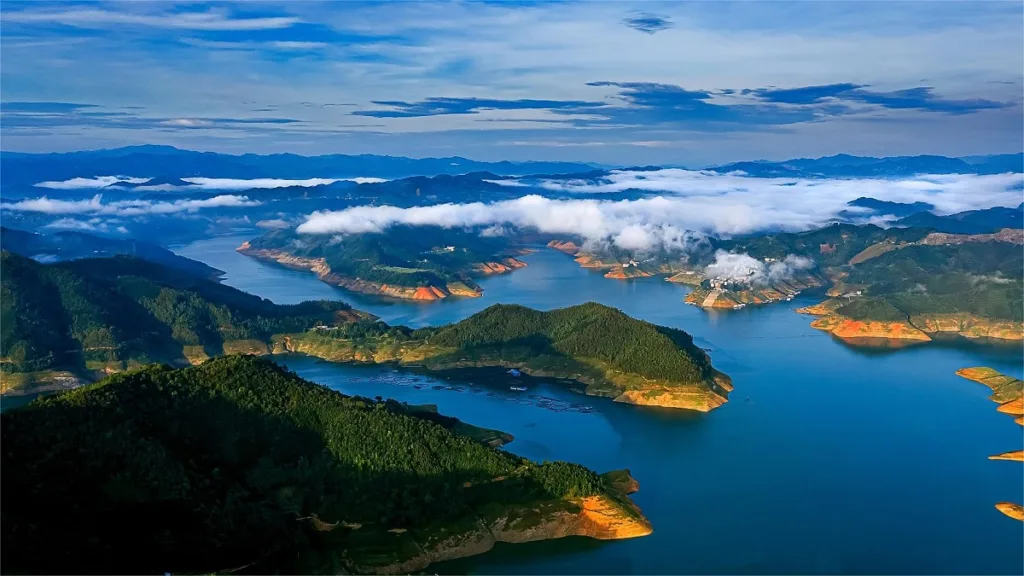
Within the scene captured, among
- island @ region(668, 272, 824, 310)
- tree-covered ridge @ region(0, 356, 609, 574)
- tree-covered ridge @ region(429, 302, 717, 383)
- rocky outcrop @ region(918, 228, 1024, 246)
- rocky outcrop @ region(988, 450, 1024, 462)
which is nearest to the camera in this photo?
tree-covered ridge @ region(0, 356, 609, 574)

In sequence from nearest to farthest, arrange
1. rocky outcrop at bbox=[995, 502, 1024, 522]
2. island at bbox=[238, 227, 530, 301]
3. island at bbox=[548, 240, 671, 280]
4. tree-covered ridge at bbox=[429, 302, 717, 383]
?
rocky outcrop at bbox=[995, 502, 1024, 522] < tree-covered ridge at bbox=[429, 302, 717, 383] < island at bbox=[238, 227, 530, 301] < island at bbox=[548, 240, 671, 280]

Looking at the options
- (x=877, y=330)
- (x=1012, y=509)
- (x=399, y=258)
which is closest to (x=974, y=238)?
(x=877, y=330)

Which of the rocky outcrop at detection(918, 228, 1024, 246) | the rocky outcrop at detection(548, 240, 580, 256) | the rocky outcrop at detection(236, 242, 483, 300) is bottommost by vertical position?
the rocky outcrop at detection(548, 240, 580, 256)

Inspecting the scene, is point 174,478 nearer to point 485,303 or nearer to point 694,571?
point 694,571

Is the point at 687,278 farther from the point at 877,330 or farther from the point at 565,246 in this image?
the point at 565,246

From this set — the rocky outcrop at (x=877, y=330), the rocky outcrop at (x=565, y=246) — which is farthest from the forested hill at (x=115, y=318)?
the rocky outcrop at (x=565, y=246)

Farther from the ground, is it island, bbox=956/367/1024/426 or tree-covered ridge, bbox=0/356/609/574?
tree-covered ridge, bbox=0/356/609/574

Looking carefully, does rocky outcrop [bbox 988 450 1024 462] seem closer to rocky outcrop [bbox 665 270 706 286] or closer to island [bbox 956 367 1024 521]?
island [bbox 956 367 1024 521]

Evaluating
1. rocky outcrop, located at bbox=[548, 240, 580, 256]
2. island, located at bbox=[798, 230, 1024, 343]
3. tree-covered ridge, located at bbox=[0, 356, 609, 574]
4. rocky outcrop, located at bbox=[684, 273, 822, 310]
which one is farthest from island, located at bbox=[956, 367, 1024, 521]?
rocky outcrop, located at bbox=[548, 240, 580, 256]
